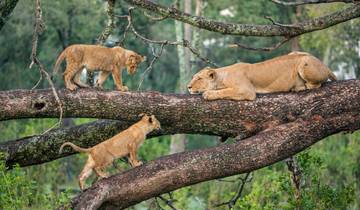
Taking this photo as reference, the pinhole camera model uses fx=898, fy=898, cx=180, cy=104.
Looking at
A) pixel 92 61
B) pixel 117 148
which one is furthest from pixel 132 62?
pixel 117 148

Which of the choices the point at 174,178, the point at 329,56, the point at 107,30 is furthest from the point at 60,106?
the point at 329,56

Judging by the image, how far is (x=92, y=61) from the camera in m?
10.6

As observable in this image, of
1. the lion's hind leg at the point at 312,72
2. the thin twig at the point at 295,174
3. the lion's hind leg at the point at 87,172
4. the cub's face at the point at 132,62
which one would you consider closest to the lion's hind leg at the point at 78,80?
the cub's face at the point at 132,62

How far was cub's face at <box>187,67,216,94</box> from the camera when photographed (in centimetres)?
1057

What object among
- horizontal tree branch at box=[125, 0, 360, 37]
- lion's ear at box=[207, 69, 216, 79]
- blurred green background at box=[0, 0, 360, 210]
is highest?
horizontal tree branch at box=[125, 0, 360, 37]

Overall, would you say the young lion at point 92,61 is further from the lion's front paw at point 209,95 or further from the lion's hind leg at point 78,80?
the lion's front paw at point 209,95

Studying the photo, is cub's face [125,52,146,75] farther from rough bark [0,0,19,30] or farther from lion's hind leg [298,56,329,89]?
lion's hind leg [298,56,329,89]

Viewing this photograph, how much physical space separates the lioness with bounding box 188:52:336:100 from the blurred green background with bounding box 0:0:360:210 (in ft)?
6.06

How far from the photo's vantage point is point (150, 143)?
24.9m

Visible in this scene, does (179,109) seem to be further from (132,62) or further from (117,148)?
(132,62)

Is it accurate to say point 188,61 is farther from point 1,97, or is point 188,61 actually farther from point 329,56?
point 1,97

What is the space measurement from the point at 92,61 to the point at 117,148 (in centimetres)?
144

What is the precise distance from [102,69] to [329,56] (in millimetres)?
24606

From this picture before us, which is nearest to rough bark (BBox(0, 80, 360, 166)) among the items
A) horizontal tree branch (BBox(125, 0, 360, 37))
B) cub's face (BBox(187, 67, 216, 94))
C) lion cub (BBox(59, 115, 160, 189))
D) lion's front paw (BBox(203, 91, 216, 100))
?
lion's front paw (BBox(203, 91, 216, 100))
